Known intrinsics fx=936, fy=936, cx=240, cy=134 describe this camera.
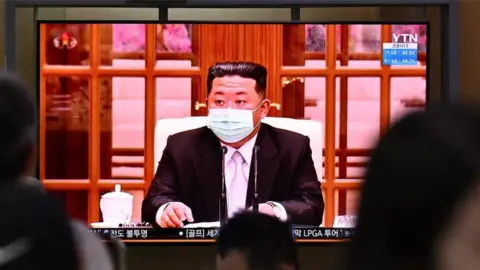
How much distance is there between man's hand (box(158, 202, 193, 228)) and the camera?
554 centimetres

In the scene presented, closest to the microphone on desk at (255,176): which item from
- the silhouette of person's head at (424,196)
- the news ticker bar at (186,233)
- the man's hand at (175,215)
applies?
the news ticker bar at (186,233)

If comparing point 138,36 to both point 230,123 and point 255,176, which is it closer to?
point 230,123

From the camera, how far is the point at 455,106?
3.79 ft

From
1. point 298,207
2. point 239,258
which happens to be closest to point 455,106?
point 239,258

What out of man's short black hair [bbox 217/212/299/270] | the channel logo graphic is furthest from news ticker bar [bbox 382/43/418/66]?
man's short black hair [bbox 217/212/299/270]

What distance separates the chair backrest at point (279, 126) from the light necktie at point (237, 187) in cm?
29

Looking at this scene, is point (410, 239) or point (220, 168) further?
point (220, 168)

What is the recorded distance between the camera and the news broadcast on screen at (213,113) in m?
5.55

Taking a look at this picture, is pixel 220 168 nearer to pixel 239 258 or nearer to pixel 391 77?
pixel 391 77

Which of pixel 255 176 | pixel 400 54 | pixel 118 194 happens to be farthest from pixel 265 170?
pixel 400 54

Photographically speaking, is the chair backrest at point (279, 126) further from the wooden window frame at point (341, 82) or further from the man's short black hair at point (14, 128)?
the man's short black hair at point (14, 128)

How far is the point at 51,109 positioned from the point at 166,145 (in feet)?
2.36

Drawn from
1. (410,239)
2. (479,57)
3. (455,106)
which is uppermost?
(479,57)

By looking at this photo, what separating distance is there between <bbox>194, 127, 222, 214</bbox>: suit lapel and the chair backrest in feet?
0.36
